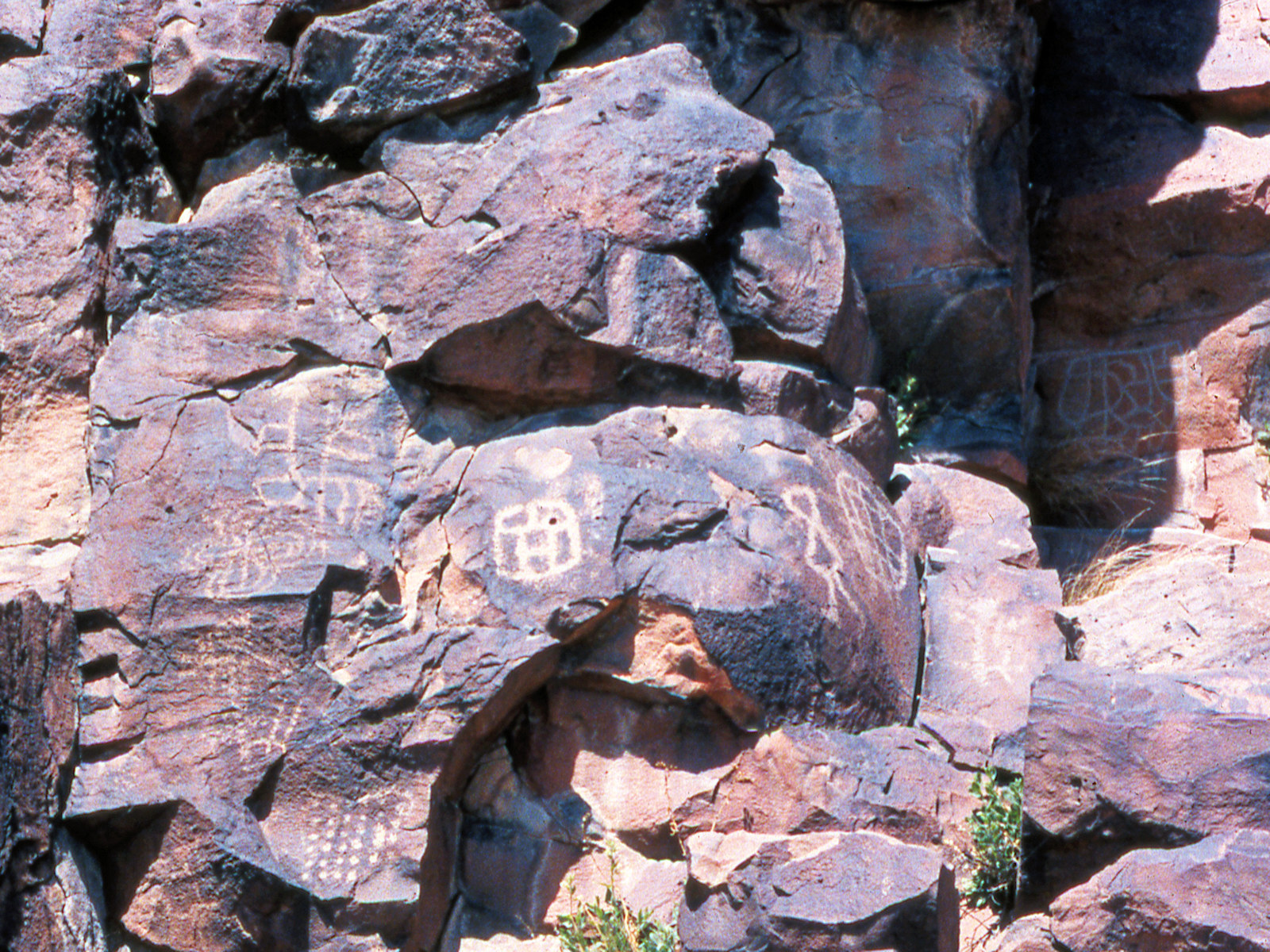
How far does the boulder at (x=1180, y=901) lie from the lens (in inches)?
143

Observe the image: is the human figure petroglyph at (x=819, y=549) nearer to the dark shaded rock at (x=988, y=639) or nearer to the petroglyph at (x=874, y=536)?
the petroglyph at (x=874, y=536)

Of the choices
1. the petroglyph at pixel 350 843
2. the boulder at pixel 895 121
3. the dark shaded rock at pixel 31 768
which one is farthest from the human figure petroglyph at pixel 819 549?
the dark shaded rock at pixel 31 768

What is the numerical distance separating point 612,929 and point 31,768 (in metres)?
1.56

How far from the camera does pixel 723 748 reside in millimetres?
4523

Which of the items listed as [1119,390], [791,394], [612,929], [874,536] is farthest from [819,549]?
[1119,390]

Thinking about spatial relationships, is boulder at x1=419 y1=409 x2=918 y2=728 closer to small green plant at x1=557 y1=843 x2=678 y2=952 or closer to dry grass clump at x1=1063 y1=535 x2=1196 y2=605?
small green plant at x1=557 y1=843 x2=678 y2=952

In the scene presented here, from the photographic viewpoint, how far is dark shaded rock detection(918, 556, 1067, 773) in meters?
Answer: 4.90

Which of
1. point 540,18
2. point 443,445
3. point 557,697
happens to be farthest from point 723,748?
point 540,18

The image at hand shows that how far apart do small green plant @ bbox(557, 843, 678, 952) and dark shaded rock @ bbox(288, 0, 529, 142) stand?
268 centimetres

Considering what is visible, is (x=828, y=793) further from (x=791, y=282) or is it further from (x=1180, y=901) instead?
(x=791, y=282)

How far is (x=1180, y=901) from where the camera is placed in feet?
12.1

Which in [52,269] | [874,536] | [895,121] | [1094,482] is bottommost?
[1094,482]

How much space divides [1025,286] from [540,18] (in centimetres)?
226

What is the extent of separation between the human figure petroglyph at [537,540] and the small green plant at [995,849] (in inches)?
52.7
